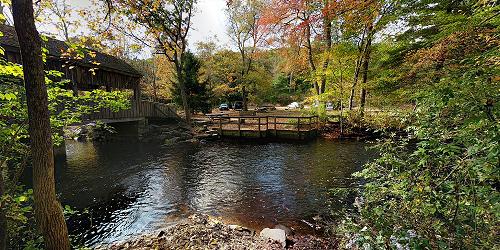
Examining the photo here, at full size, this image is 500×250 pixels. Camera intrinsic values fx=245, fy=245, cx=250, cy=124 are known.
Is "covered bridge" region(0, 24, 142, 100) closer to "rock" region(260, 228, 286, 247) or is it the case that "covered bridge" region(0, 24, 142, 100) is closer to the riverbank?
the riverbank

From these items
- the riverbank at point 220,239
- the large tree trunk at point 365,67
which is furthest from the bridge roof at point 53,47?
the large tree trunk at point 365,67

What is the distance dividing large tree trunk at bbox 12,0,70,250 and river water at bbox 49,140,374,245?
3.25 m

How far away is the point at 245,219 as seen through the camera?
6613 mm

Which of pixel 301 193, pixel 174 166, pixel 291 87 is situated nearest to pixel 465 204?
pixel 301 193

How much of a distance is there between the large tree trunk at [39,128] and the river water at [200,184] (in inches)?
128

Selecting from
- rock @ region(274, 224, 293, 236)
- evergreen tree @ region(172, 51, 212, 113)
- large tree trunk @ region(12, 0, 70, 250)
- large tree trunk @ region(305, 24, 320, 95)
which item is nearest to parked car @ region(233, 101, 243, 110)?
evergreen tree @ region(172, 51, 212, 113)

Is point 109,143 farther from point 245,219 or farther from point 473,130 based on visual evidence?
point 473,130

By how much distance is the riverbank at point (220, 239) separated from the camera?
16.3 feet

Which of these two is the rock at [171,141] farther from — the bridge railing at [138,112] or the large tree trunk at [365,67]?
the large tree trunk at [365,67]

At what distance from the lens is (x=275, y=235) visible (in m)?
5.41

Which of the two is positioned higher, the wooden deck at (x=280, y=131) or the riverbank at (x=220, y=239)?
the wooden deck at (x=280, y=131)

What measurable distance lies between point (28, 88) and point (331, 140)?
638 inches

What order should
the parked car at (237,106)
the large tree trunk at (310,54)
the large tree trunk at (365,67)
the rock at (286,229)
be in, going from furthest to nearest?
the parked car at (237,106)
the large tree trunk at (310,54)
the large tree trunk at (365,67)
the rock at (286,229)

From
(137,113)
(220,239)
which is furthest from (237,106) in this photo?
(220,239)
